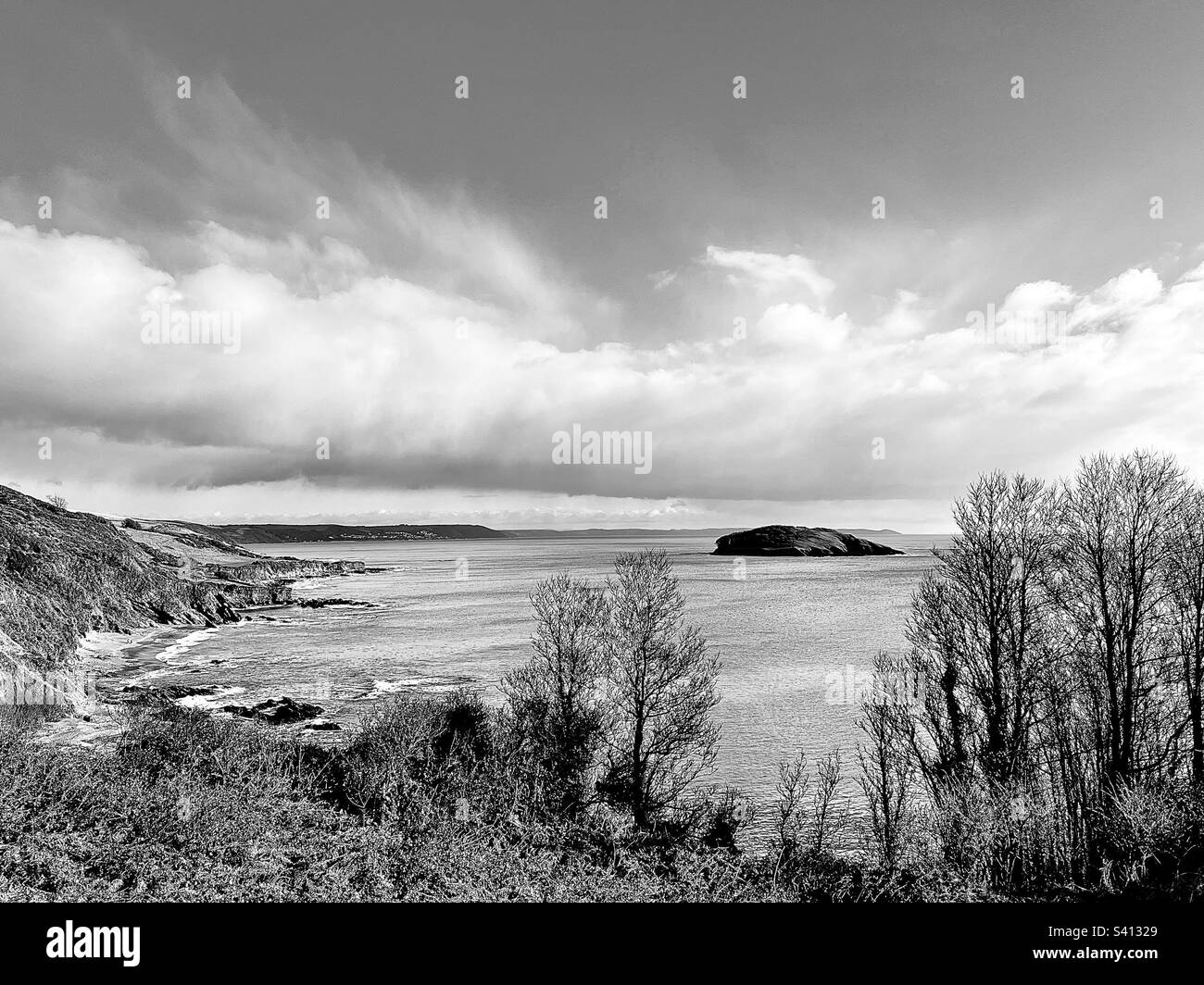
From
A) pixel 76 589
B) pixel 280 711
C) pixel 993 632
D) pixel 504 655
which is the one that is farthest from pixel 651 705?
pixel 76 589

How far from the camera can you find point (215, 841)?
559 inches

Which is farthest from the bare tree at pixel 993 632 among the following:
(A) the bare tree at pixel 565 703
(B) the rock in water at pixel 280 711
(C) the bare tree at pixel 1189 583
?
(B) the rock in water at pixel 280 711

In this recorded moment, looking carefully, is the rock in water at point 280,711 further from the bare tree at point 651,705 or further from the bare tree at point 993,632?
the bare tree at point 993,632

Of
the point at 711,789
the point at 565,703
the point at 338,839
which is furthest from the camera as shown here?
the point at 565,703

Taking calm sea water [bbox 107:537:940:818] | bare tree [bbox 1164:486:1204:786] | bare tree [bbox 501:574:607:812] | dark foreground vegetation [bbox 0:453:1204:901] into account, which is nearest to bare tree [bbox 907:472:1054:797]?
dark foreground vegetation [bbox 0:453:1204:901]

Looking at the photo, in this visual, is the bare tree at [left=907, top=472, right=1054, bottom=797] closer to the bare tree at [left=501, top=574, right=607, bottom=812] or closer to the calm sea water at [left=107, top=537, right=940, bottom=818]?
the calm sea water at [left=107, top=537, right=940, bottom=818]

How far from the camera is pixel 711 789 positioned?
25938mm

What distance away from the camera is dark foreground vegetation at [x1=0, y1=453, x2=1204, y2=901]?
14.1 meters

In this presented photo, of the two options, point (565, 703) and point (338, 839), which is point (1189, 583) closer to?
point (565, 703)

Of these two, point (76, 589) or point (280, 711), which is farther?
point (76, 589)

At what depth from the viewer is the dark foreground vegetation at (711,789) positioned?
14109 millimetres

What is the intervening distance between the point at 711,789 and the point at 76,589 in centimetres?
7337

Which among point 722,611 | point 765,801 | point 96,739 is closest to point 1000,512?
point 765,801

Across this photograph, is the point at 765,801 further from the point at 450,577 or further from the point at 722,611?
the point at 450,577
